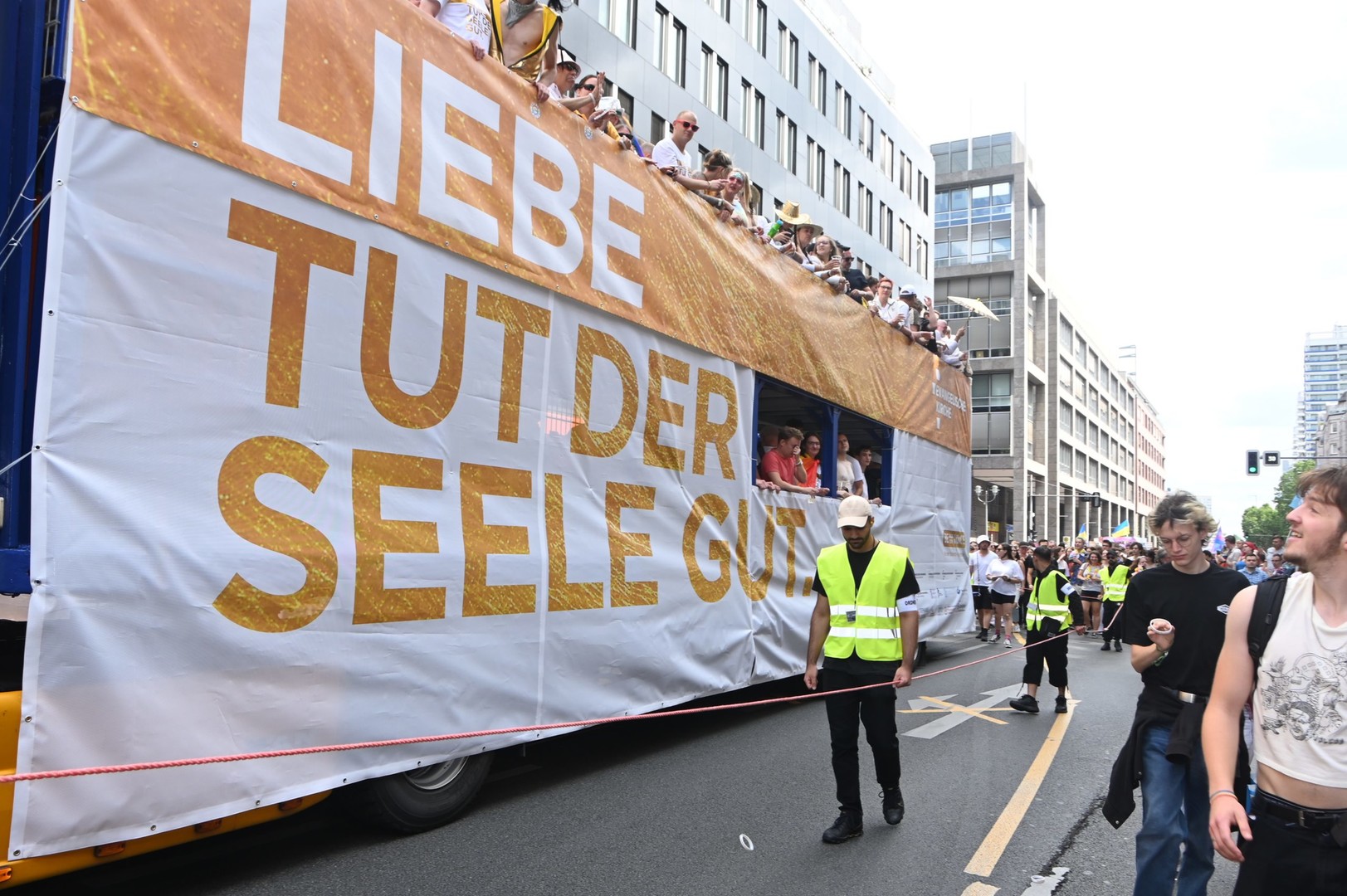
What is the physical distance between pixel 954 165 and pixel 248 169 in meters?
62.6

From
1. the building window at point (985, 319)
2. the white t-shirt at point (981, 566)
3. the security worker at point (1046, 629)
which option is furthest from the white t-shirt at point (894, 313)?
the building window at point (985, 319)

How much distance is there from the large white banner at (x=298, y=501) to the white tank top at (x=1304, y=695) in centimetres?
350

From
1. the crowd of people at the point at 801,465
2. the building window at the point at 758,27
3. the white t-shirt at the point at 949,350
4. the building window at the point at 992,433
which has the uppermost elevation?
the building window at the point at 758,27

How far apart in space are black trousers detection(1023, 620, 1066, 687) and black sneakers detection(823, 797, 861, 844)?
491 centimetres

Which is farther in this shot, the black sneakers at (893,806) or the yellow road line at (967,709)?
the yellow road line at (967,709)

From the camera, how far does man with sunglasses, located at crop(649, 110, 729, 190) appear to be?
24.3 feet

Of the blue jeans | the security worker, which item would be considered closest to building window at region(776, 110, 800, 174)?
the security worker

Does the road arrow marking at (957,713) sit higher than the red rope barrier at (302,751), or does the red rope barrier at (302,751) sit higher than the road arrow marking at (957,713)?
the red rope barrier at (302,751)

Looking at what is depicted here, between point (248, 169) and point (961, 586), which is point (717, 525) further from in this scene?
point (961, 586)

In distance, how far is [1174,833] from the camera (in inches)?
143

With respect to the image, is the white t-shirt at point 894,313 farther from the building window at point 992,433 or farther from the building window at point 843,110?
the building window at point 992,433

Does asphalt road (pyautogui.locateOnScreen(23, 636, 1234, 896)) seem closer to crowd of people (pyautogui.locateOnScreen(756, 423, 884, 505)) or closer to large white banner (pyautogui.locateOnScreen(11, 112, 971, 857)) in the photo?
large white banner (pyautogui.locateOnScreen(11, 112, 971, 857))

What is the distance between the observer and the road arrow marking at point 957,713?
25.6ft

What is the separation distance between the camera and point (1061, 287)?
2584 inches
